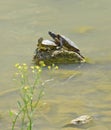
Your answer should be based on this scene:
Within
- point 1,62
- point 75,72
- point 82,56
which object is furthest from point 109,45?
point 1,62

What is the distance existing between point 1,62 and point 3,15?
1.92 m

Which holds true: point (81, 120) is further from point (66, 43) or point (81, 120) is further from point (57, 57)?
point (66, 43)

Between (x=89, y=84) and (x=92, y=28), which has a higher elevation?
(x=92, y=28)

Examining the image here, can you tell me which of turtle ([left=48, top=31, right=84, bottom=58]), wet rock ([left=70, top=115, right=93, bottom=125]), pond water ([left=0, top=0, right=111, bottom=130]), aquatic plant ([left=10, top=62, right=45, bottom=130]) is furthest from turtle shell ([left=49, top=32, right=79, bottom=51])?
wet rock ([left=70, top=115, right=93, bottom=125])

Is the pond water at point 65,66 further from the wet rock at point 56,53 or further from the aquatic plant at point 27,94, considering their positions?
the aquatic plant at point 27,94

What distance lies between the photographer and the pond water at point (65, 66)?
156 inches

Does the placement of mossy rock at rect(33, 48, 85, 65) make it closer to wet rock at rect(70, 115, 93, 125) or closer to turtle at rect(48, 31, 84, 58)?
turtle at rect(48, 31, 84, 58)

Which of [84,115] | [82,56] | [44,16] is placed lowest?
[84,115]

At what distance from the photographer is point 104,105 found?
4.05 metres

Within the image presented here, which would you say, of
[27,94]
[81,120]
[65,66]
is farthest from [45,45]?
[27,94]

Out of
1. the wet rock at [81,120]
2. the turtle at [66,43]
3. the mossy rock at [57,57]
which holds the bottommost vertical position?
the wet rock at [81,120]

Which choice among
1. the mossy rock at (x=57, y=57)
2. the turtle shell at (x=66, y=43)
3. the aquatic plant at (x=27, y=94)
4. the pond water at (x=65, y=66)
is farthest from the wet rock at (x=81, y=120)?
the turtle shell at (x=66, y=43)

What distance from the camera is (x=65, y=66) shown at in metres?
5.09

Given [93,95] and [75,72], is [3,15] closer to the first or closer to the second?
[75,72]
